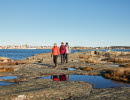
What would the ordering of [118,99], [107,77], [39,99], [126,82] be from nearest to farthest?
[118,99] → [39,99] → [126,82] → [107,77]

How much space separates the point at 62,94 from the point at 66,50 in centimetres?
1801

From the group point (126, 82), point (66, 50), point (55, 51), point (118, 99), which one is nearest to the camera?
point (118, 99)

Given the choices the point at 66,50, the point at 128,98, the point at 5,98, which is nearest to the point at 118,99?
the point at 128,98

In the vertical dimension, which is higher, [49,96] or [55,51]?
[55,51]

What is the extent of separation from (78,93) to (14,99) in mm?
3457

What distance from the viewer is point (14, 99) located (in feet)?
29.6

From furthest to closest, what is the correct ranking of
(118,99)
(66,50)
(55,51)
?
1. (66,50)
2. (55,51)
3. (118,99)

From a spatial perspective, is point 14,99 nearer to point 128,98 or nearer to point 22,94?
point 22,94

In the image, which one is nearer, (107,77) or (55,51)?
(107,77)

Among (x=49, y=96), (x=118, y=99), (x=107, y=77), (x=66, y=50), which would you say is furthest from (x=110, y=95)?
(x=66, y=50)

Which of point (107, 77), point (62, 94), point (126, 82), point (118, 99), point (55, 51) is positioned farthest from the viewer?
point (55, 51)

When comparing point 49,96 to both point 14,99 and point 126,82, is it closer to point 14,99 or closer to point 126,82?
point 14,99

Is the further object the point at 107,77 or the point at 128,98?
the point at 107,77

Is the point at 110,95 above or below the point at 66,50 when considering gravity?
below
